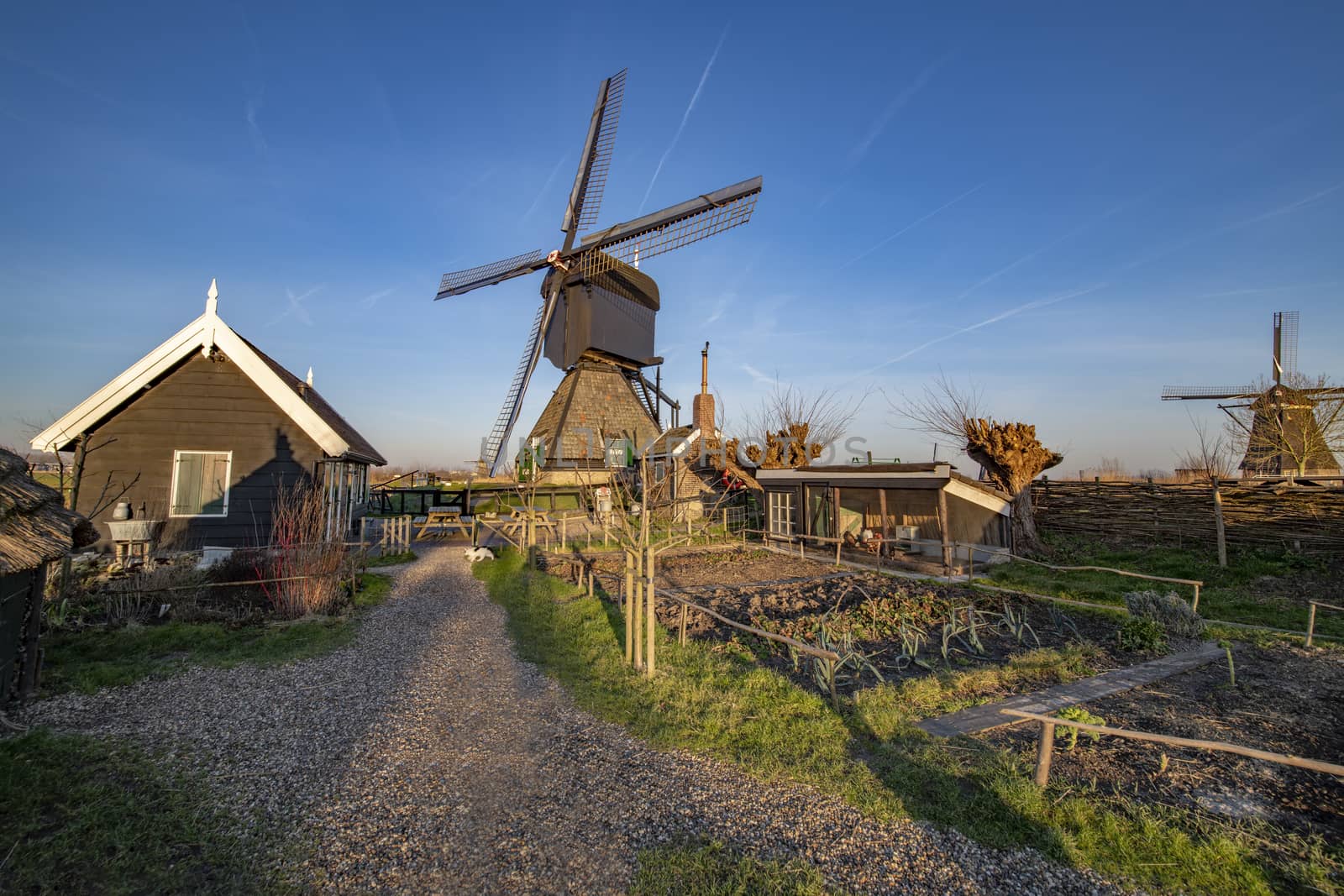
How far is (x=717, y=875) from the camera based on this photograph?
3.19 meters

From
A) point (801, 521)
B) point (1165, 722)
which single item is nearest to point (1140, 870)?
point (1165, 722)

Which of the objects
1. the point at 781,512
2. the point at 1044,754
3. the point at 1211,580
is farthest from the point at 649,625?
the point at 1211,580

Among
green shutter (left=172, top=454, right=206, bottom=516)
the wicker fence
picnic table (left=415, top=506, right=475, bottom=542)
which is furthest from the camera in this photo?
picnic table (left=415, top=506, right=475, bottom=542)

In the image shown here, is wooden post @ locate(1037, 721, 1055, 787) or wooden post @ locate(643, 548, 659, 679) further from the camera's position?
wooden post @ locate(643, 548, 659, 679)

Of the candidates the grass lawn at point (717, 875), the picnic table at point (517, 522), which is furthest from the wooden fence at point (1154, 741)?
the picnic table at point (517, 522)

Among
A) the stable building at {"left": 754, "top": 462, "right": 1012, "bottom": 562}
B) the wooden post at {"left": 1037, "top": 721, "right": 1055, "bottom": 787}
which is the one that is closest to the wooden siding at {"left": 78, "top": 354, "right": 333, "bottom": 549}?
the stable building at {"left": 754, "top": 462, "right": 1012, "bottom": 562}

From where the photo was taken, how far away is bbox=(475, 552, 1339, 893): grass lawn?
10.8ft

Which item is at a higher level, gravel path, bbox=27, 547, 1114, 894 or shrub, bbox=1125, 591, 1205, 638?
shrub, bbox=1125, 591, 1205, 638

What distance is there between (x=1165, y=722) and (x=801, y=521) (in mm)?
11946

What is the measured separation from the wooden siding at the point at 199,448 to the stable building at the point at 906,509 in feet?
Answer: 42.2

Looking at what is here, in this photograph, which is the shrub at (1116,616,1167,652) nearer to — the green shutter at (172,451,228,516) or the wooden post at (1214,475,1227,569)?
the wooden post at (1214,475,1227,569)

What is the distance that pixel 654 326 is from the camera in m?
27.4

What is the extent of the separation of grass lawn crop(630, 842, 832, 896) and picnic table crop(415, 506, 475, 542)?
17.1 metres

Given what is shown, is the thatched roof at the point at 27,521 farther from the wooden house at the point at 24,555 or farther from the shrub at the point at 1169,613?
the shrub at the point at 1169,613
